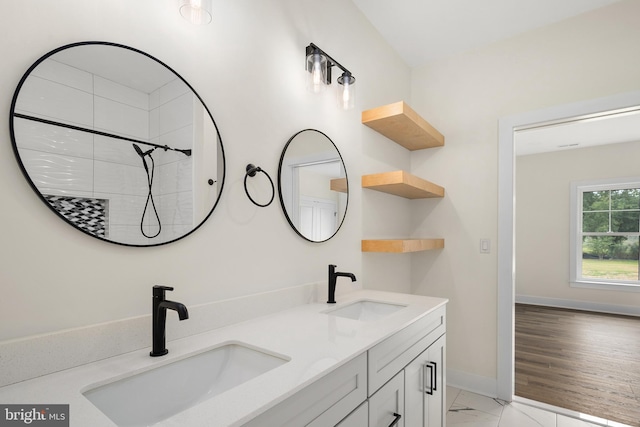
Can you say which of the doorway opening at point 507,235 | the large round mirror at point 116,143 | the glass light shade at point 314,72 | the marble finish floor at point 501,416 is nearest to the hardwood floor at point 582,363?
the marble finish floor at point 501,416

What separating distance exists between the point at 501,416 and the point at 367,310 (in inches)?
51.1

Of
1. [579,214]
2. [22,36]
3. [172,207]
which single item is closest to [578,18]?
[172,207]

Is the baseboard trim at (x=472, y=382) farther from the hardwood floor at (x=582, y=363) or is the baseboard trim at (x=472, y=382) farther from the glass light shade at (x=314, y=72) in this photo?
the glass light shade at (x=314, y=72)

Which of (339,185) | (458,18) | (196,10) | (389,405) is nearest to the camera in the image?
(196,10)

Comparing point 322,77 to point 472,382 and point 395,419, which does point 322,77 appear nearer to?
point 395,419

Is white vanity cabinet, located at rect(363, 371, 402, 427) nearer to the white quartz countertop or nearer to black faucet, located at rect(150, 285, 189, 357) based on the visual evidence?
the white quartz countertop

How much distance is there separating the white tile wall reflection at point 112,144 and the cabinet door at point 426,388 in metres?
1.12

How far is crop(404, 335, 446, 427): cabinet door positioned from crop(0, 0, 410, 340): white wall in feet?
2.09

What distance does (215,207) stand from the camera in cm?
124

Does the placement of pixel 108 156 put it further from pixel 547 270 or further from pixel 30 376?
pixel 547 270

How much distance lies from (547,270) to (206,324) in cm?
594

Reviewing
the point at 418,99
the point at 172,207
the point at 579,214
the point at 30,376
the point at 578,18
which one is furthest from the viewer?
the point at 579,214

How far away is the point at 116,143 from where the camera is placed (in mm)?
963

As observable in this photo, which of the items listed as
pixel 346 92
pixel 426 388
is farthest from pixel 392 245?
pixel 346 92
